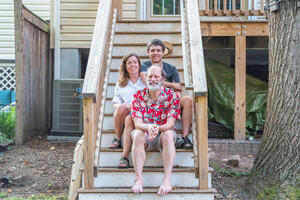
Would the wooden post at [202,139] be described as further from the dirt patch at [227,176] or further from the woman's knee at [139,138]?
the dirt patch at [227,176]

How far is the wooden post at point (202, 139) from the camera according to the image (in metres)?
2.63

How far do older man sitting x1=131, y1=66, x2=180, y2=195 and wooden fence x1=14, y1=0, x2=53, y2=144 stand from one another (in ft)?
10.2

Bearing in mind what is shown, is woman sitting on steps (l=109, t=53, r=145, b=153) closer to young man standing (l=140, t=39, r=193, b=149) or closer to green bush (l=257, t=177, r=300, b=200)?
young man standing (l=140, t=39, r=193, b=149)

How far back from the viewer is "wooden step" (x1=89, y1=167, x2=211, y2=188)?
2.87 m

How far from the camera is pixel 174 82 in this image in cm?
347

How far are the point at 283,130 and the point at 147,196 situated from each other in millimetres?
1357

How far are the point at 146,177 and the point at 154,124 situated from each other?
0.48 metres

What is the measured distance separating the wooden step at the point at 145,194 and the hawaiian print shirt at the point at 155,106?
2.03 feet

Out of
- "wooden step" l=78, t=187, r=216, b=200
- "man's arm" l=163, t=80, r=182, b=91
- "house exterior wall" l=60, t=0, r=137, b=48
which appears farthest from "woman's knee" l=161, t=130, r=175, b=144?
"house exterior wall" l=60, t=0, r=137, b=48

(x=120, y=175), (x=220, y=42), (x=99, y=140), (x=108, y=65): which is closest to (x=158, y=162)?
Result: (x=120, y=175)

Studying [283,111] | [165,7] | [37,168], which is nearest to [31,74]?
[37,168]

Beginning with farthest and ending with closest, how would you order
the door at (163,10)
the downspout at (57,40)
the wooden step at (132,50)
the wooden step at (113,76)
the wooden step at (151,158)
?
the door at (163,10), the downspout at (57,40), the wooden step at (132,50), the wooden step at (113,76), the wooden step at (151,158)

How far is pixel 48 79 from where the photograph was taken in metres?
6.70

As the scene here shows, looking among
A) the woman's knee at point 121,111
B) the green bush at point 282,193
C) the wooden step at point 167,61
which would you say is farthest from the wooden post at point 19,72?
the green bush at point 282,193
